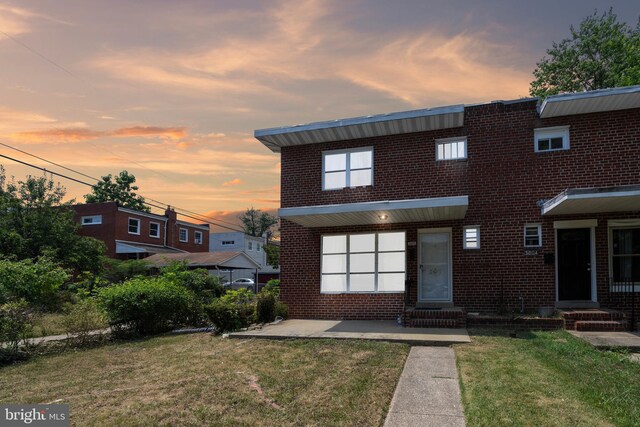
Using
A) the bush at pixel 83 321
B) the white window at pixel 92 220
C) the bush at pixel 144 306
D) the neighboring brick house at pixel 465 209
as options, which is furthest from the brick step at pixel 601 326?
the white window at pixel 92 220

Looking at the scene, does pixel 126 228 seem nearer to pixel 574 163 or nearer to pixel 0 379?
pixel 0 379

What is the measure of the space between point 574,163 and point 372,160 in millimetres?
5522

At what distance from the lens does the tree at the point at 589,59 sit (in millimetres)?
29516

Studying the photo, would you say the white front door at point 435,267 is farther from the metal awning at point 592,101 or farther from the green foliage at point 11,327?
the green foliage at point 11,327

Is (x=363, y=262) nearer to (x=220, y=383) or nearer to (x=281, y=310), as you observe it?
(x=281, y=310)

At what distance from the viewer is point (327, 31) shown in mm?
12125

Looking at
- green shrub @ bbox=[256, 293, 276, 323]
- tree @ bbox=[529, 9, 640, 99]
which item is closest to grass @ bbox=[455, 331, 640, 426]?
green shrub @ bbox=[256, 293, 276, 323]

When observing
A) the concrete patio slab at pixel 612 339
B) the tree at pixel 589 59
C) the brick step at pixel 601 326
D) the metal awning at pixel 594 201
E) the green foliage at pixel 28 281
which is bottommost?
the concrete patio slab at pixel 612 339

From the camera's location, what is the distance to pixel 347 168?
14984mm

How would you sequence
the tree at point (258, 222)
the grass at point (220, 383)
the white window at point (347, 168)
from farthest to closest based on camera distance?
1. the tree at point (258, 222)
2. the white window at point (347, 168)
3. the grass at point (220, 383)

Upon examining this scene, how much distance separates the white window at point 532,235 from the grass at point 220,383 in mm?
5667

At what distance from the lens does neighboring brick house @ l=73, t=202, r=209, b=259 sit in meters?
36.5

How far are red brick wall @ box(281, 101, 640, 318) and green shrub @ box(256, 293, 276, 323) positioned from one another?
1288 millimetres

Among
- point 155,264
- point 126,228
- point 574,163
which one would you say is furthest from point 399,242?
point 126,228
